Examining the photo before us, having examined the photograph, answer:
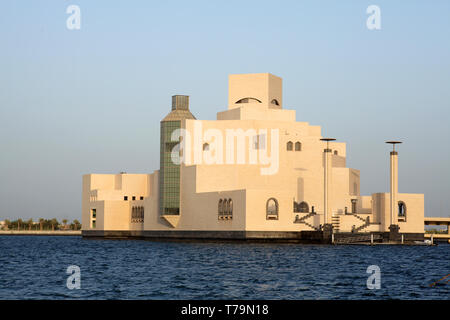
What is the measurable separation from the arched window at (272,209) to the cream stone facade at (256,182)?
0.15 metres

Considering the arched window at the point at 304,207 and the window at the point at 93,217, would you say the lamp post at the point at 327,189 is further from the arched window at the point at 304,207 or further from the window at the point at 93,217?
the window at the point at 93,217

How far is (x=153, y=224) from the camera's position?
125062mm

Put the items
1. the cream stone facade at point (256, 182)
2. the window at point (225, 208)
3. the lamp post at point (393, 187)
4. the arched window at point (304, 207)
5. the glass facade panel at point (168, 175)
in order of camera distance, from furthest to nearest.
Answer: the glass facade panel at point (168, 175), the arched window at point (304, 207), the lamp post at point (393, 187), the window at point (225, 208), the cream stone facade at point (256, 182)

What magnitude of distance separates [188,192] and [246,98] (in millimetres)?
21096

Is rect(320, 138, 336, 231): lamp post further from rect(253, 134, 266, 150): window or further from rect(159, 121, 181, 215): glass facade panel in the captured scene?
rect(159, 121, 181, 215): glass facade panel

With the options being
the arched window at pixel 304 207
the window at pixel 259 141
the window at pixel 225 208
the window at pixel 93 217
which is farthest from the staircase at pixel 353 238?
the window at pixel 93 217

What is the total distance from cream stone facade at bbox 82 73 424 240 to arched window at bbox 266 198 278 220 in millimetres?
154

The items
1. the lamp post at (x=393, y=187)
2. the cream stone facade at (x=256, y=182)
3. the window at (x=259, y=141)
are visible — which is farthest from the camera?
the window at (x=259, y=141)

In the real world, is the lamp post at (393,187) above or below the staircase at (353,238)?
above

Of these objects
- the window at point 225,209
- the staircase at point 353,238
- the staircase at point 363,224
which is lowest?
the staircase at point 353,238

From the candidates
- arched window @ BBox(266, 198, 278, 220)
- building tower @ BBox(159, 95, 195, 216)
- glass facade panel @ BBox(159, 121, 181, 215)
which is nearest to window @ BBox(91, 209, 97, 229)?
building tower @ BBox(159, 95, 195, 216)

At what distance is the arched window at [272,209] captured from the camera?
331ft
